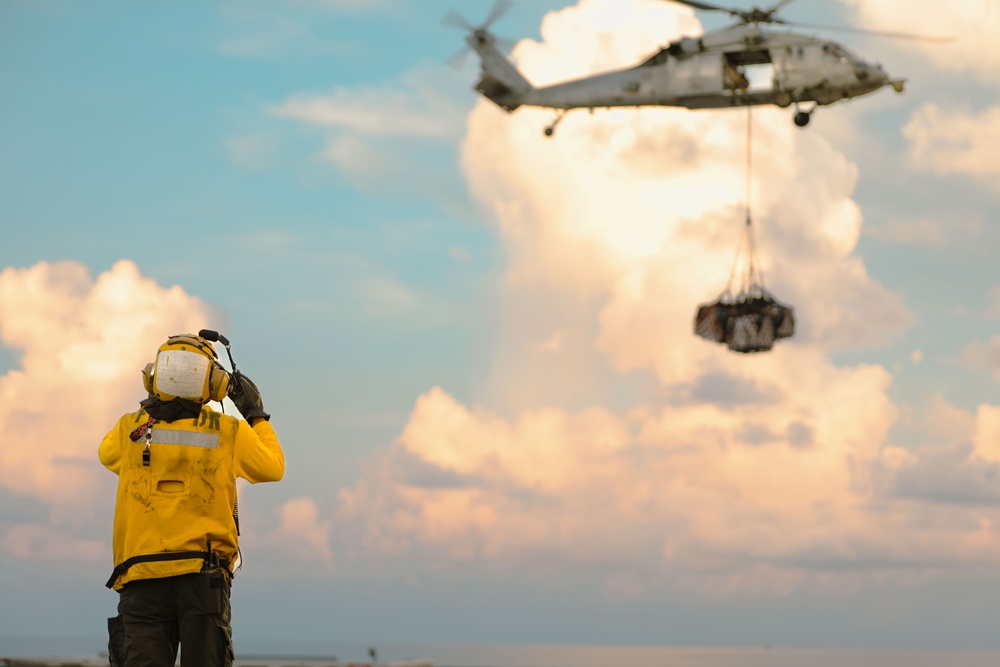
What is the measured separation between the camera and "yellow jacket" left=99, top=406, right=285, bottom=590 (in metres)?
6.08

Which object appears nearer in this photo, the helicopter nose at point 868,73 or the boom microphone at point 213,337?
the boom microphone at point 213,337

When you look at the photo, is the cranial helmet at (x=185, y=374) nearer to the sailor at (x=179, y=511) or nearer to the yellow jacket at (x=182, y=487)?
the sailor at (x=179, y=511)

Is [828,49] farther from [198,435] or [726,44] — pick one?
[198,435]

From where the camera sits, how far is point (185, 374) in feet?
20.1

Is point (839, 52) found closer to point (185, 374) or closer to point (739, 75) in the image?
point (739, 75)

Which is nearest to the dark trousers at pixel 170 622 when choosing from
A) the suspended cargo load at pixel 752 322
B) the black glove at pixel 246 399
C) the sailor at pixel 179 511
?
the sailor at pixel 179 511

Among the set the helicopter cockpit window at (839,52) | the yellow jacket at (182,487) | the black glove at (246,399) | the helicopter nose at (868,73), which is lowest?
the yellow jacket at (182,487)

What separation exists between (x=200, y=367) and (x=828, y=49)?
2433 centimetres

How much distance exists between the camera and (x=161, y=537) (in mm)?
6078

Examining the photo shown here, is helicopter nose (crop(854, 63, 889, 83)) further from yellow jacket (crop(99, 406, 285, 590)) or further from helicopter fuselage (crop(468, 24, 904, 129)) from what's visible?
yellow jacket (crop(99, 406, 285, 590))

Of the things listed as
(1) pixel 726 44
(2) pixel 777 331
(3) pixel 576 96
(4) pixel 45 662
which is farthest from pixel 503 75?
(4) pixel 45 662

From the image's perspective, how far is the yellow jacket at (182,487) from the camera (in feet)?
19.9

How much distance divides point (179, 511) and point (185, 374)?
70 cm

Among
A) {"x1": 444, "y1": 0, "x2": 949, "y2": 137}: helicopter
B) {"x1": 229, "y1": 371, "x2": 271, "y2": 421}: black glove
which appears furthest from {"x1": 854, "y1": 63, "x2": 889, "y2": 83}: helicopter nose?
{"x1": 229, "y1": 371, "x2": 271, "y2": 421}: black glove
